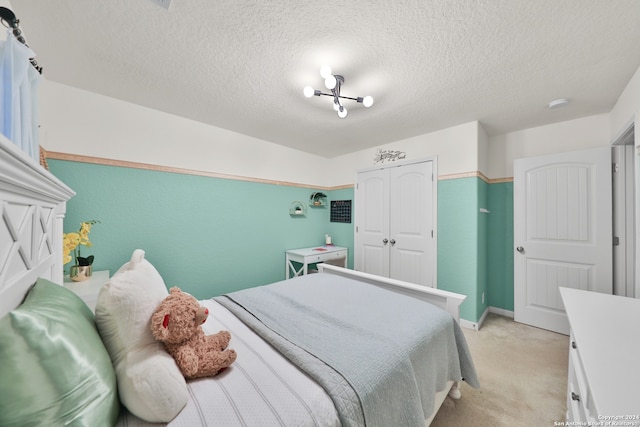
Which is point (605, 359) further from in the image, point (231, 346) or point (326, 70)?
point (326, 70)

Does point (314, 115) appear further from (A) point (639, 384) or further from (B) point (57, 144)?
→ (A) point (639, 384)

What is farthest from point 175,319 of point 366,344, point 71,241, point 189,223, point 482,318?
point 482,318

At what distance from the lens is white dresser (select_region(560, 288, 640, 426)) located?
2.25ft

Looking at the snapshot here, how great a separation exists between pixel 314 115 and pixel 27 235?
2292 mm

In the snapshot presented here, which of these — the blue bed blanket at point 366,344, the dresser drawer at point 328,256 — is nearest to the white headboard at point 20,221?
the blue bed blanket at point 366,344

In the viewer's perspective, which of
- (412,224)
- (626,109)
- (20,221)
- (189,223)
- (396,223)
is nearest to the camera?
(20,221)

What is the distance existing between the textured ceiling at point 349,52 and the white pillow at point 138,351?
1.44 m

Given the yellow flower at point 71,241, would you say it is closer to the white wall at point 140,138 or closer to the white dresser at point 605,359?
the white wall at point 140,138

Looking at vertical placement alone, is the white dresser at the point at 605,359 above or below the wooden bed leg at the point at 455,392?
above

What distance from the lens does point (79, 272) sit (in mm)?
1759

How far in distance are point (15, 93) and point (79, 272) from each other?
1500 mm

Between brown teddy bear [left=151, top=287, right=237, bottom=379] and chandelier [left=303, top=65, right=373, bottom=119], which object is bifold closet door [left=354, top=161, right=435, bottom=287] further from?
brown teddy bear [left=151, top=287, right=237, bottom=379]

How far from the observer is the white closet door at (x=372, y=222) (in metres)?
3.36

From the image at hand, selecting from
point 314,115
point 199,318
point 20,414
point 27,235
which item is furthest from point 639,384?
point 314,115
